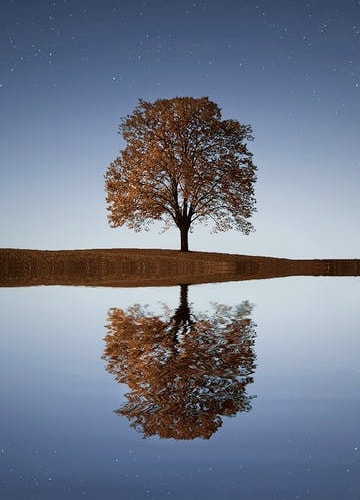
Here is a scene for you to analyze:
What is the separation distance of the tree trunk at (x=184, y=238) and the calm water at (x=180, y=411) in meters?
36.6

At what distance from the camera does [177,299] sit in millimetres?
17266

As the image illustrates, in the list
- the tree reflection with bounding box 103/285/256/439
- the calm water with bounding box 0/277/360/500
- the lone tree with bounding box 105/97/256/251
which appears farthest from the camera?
the lone tree with bounding box 105/97/256/251

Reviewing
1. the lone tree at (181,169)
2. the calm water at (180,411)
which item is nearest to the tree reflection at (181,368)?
the calm water at (180,411)

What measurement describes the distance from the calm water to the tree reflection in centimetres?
2

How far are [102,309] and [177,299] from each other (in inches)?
133

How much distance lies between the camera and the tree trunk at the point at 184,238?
4831cm

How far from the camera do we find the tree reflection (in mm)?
5422

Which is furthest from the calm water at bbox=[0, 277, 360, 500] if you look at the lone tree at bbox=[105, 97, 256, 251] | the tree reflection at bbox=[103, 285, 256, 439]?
the lone tree at bbox=[105, 97, 256, 251]

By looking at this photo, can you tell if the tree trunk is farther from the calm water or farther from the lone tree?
the calm water

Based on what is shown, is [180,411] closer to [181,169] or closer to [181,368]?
[181,368]

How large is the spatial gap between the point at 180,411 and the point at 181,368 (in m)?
1.94

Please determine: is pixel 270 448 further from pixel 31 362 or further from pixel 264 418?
pixel 31 362

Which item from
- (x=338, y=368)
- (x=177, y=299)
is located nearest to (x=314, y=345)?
(x=338, y=368)

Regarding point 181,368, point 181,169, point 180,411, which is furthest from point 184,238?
point 180,411
